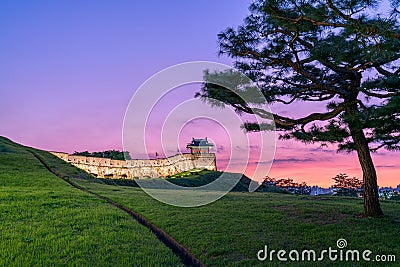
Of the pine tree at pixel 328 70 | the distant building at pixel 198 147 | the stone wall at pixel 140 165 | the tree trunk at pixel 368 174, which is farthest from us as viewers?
the distant building at pixel 198 147

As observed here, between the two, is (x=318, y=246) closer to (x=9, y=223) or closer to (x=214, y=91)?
(x=214, y=91)

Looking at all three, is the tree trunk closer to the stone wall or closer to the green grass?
the green grass

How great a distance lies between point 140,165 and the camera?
40.7 meters

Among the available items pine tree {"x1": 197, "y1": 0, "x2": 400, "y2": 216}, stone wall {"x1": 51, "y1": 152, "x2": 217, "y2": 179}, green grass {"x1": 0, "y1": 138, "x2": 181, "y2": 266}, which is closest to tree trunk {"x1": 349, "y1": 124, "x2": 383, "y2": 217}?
pine tree {"x1": 197, "y1": 0, "x2": 400, "y2": 216}

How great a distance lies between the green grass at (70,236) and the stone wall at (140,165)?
937 inches

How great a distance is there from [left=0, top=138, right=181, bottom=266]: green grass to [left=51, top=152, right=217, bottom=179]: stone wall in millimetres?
23789

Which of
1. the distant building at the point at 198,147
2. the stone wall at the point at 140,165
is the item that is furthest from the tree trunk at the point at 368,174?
the stone wall at the point at 140,165

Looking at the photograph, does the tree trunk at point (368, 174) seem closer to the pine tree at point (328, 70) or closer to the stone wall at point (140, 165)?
the pine tree at point (328, 70)

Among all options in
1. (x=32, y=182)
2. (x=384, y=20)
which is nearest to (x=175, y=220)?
(x=384, y=20)

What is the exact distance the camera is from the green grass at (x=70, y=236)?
7.09 metres

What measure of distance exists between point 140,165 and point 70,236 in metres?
32.1

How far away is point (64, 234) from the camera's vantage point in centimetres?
899

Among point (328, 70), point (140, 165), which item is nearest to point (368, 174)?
point (328, 70)

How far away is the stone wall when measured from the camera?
126 feet
